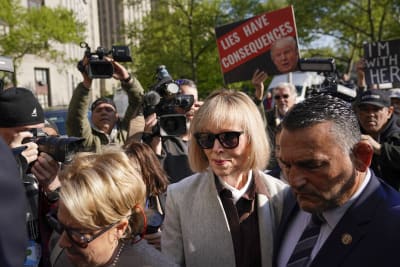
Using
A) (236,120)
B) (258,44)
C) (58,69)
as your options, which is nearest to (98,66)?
(236,120)

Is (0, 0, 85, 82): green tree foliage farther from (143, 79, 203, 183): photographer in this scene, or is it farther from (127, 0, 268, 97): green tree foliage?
(143, 79, 203, 183): photographer

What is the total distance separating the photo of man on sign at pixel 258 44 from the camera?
5930mm

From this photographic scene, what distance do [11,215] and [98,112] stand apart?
327cm

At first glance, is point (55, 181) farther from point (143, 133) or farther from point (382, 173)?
point (382, 173)

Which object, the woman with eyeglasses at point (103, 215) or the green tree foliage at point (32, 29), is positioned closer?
the woman with eyeglasses at point (103, 215)

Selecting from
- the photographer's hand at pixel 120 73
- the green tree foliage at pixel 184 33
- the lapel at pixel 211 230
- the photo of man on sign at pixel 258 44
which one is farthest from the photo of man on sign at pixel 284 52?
the green tree foliage at pixel 184 33

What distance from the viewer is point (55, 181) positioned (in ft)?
8.55

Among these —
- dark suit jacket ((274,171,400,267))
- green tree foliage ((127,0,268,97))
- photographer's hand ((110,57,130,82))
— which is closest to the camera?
dark suit jacket ((274,171,400,267))

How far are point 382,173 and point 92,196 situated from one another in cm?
301

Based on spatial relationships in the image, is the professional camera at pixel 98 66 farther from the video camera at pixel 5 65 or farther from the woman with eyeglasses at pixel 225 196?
the woman with eyeglasses at pixel 225 196

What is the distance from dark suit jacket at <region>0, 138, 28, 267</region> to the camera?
135 centimetres

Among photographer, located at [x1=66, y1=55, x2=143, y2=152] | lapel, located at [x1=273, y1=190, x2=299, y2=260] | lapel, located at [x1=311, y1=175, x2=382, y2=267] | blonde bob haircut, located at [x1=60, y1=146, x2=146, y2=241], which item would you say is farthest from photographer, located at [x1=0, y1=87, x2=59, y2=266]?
lapel, located at [x1=311, y1=175, x2=382, y2=267]

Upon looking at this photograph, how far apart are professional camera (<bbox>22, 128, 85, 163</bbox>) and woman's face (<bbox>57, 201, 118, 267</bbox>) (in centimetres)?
53

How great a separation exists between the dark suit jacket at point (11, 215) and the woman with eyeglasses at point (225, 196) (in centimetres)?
111
